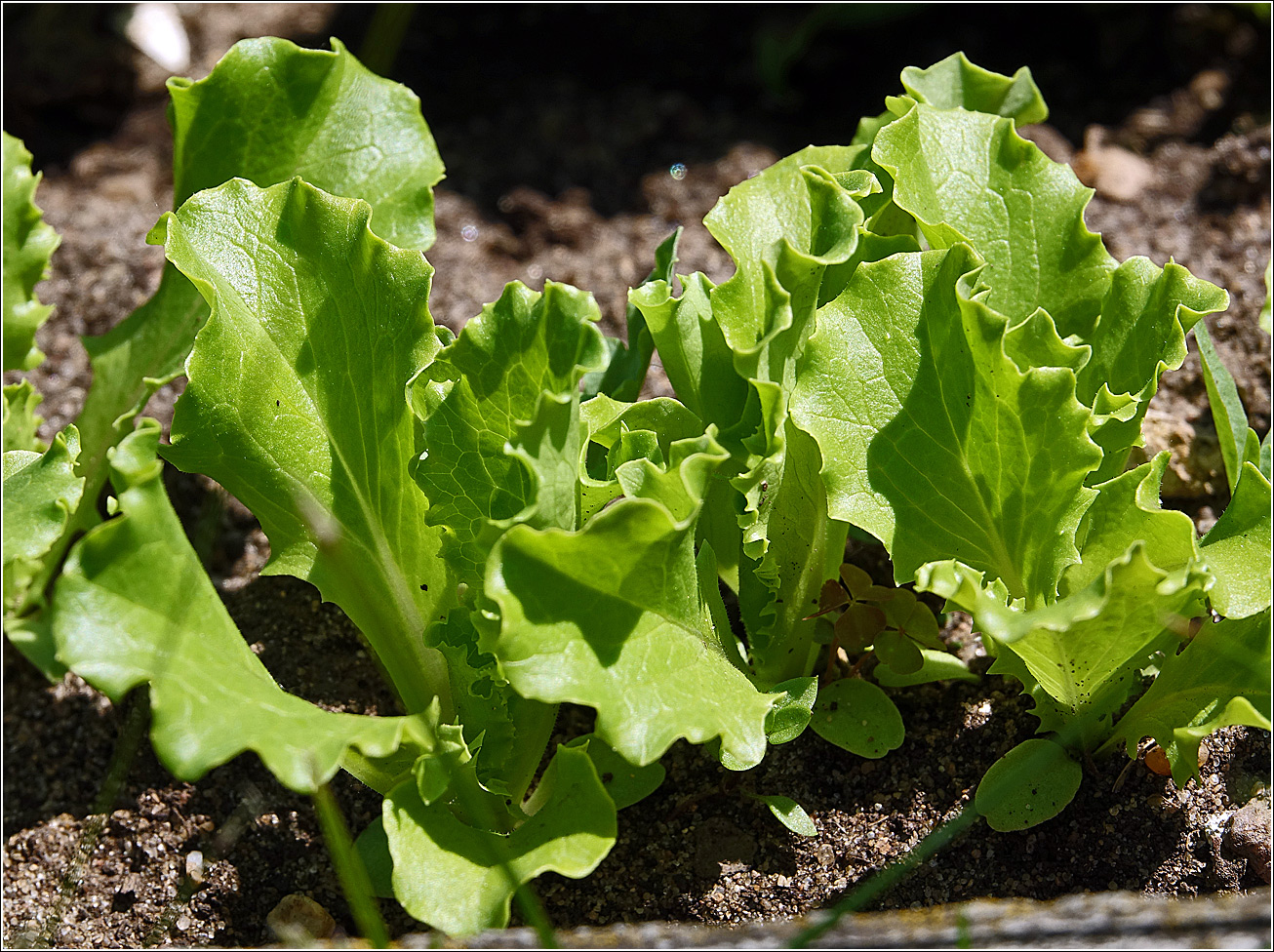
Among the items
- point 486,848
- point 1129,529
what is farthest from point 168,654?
point 1129,529

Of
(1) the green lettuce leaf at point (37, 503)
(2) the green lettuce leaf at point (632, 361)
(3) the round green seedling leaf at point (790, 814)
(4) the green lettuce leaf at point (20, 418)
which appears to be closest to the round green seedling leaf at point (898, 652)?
(3) the round green seedling leaf at point (790, 814)

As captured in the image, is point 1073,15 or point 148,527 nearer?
point 148,527

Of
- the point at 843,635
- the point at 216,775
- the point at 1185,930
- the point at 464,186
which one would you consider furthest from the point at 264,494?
the point at 464,186

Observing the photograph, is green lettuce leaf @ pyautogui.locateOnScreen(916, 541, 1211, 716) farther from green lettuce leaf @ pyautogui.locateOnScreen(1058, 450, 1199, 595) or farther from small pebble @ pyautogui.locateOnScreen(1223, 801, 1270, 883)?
small pebble @ pyautogui.locateOnScreen(1223, 801, 1270, 883)

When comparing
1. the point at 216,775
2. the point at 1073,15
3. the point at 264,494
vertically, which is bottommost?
the point at 216,775

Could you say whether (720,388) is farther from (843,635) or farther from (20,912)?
(20,912)

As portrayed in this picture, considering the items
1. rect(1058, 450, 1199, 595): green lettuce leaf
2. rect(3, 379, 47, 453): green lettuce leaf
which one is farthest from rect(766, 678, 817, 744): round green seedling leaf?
rect(3, 379, 47, 453): green lettuce leaf

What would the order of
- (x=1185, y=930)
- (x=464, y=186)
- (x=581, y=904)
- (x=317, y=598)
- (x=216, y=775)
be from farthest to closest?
(x=464, y=186) < (x=317, y=598) < (x=216, y=775) < (x=581, y=904) < (x=1185, y=930)

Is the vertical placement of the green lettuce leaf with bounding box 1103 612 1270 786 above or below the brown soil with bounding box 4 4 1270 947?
above
